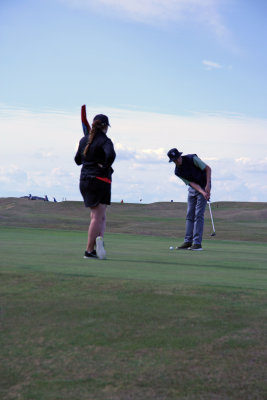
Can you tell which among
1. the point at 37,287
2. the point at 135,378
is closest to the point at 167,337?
the point at 135,378

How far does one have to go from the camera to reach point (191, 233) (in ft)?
39.3

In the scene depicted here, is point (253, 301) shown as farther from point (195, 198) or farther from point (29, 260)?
point (195, 198)

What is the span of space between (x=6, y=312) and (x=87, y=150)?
170 inches

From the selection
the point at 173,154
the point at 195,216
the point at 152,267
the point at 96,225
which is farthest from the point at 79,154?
the point at 195,216

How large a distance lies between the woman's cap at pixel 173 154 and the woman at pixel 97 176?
9.91 ft

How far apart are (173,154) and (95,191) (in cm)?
333

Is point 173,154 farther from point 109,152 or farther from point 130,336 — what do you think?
point 130,336

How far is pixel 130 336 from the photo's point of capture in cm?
389

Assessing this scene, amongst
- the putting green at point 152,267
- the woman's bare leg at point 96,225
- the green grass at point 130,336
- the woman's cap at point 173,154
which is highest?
the woman's cap at point 173,154

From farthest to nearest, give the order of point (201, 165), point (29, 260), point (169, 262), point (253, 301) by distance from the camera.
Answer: point (201, 165)
point (169, 262)
point (29, 260)
point (253, 301)

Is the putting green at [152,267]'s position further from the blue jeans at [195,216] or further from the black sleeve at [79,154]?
the blue jeans at [195,216]

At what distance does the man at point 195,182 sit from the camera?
1159 cm

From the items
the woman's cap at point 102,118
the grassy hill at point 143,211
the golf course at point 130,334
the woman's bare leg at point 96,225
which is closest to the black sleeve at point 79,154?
the woman's cap at point 102,118

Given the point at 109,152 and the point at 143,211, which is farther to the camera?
the point at 143,211
